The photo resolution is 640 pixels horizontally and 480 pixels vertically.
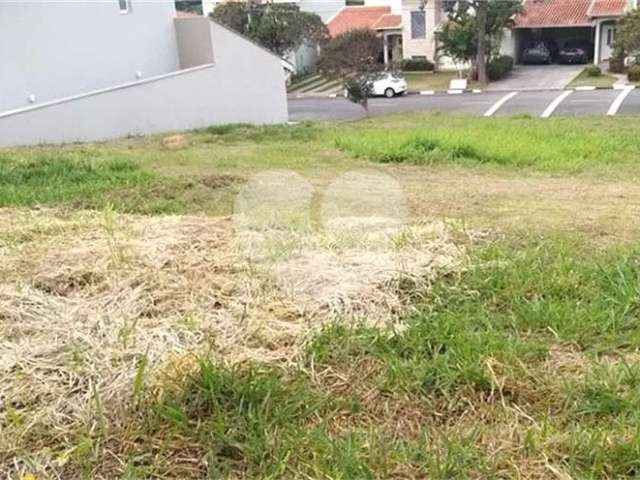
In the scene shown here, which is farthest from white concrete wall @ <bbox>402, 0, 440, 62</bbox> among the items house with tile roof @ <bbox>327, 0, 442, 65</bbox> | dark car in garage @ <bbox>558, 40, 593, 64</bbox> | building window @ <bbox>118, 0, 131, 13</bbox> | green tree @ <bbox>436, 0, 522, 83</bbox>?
building window @ <bbox>118, 0, 131, 13</bbox>

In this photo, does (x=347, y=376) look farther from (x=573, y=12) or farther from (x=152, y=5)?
(x=573, y=12)

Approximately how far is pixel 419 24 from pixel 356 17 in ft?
11.6

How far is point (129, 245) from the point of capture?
313 centimetres

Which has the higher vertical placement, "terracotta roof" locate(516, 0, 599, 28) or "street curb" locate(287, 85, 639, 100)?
"terracotta roof" locate(516, 0, 599, 28)

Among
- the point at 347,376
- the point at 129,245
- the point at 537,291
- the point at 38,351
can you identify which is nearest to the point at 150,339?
the point at 38,351

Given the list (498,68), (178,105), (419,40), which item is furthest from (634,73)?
(178,105)

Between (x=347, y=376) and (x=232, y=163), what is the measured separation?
194 inches

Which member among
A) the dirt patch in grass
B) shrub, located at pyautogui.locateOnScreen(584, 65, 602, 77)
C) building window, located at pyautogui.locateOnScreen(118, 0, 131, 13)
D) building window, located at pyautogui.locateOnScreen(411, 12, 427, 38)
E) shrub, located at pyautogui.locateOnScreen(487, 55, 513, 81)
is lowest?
shrub, located at pyautogui.locateOnScreen(584, 65, 602, 77)

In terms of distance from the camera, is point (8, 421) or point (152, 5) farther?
point (152, 5)

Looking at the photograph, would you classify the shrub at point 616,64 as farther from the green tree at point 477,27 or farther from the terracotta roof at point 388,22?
the terracotta roof at point 388,22

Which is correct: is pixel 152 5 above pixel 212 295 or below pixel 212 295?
above

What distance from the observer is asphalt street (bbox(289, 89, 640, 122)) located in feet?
62.1

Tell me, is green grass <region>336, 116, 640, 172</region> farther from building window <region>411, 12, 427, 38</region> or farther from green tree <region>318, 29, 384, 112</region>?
building window <region>411, 12, 427, 38</region>

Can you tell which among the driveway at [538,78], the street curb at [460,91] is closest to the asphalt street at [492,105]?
the street curb at [460,91]
